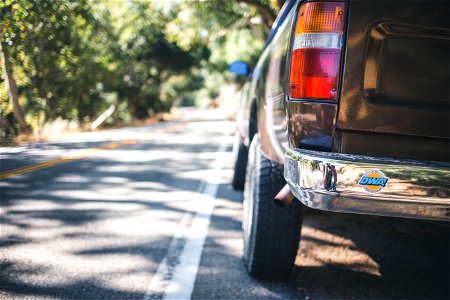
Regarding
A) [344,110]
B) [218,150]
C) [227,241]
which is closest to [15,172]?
[227,241]

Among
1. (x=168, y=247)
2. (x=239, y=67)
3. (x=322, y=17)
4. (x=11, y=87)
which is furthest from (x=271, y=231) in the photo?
(x=239, y=67)

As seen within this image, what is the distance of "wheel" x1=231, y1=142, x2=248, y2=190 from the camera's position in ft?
15.8

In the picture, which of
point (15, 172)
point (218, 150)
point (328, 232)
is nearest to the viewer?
point (328, 232)

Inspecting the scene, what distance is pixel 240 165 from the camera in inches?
193

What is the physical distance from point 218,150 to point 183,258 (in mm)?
6400

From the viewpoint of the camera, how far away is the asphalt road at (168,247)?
235 cm

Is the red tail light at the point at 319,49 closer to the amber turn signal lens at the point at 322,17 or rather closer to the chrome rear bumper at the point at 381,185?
the amber turn signal lens at the point at 322,17

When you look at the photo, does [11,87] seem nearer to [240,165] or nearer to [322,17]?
[322,17]

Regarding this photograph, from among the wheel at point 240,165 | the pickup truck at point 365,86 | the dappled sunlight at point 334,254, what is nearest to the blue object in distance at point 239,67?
the wheel at point 240,165

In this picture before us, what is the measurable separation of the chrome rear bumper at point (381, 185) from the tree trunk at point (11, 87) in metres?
2.45

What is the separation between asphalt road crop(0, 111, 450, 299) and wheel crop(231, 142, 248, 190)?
0.74ft

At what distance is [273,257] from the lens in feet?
7.73

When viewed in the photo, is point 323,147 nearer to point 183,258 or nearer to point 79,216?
point 183,258

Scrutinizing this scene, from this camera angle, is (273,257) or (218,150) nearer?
(273,257)
